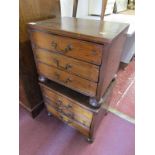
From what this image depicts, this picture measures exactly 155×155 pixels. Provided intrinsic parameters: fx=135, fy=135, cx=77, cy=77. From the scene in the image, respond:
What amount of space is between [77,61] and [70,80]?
0.58 ft

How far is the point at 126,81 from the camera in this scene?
192 cm

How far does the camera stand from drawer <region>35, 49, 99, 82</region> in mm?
745

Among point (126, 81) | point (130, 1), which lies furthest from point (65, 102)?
point (130, 1)

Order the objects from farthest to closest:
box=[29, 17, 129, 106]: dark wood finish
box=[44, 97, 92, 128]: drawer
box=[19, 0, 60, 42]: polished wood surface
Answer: box=[44, 97, 92, 128]: drawer, box=[19, 0, 60, 42]: polished wood surface, box=[29, 17, 129, 106]: dark wood finish

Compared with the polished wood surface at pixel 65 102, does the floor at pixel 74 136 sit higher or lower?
lower

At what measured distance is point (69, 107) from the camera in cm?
105

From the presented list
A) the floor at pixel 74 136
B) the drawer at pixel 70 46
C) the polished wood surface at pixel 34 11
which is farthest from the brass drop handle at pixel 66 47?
the floor at pixel 74 136

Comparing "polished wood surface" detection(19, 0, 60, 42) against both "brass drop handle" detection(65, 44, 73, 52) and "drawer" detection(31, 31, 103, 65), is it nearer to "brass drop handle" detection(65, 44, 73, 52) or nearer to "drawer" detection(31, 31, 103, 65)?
"drawer" detection(31, 31, 103, 65)

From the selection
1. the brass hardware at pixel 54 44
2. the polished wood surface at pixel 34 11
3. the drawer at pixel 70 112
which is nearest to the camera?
the brass hardware at pixel 54 44

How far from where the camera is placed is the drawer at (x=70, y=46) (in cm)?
67

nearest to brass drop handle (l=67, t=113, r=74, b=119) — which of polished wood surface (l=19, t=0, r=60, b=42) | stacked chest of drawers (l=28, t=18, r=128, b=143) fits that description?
stacked chest of drawers (l=28, t=18, r=128, b=143)

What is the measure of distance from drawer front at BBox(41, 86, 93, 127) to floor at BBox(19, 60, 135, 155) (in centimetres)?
25

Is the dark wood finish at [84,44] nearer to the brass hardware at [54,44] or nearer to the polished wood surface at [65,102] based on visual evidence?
the brass hardware at [54,44]
